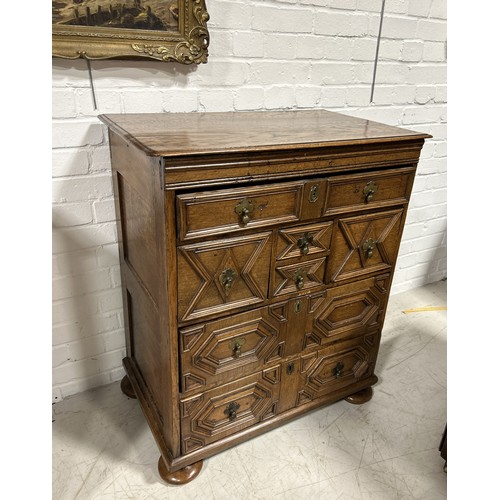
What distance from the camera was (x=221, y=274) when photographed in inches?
44.1

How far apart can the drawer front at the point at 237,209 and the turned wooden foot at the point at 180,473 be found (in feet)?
2.73

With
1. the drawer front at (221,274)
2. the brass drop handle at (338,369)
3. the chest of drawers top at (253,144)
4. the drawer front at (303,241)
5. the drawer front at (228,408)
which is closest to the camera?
the chest of drawers top at (253,144)

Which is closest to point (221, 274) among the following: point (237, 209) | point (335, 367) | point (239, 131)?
point (237, 209)

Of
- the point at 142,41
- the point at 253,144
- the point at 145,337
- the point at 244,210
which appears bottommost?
the point at 145,337

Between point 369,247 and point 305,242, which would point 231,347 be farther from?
point 369,247

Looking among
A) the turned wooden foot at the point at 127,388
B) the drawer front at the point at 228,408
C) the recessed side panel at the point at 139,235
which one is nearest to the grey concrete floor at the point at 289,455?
the turned wooden foot at the point at 127,388

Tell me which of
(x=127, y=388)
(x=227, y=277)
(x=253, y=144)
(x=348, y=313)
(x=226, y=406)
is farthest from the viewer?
(x=127, y=388)

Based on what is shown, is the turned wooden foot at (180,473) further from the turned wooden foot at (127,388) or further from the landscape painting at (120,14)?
the landscape painting at (120,14)

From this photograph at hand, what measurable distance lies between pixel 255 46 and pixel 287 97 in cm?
23

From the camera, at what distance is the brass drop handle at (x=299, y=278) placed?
1263 mm

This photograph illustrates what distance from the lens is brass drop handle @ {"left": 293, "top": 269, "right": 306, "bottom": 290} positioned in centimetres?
126

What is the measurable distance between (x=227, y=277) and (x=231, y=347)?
25 cm

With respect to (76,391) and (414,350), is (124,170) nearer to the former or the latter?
(76,391)

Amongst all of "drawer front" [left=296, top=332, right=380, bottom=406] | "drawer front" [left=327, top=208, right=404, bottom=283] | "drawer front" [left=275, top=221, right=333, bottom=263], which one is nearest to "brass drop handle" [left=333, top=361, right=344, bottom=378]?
"drawer front" [left=296, top=332, right=380, bottom=406]
